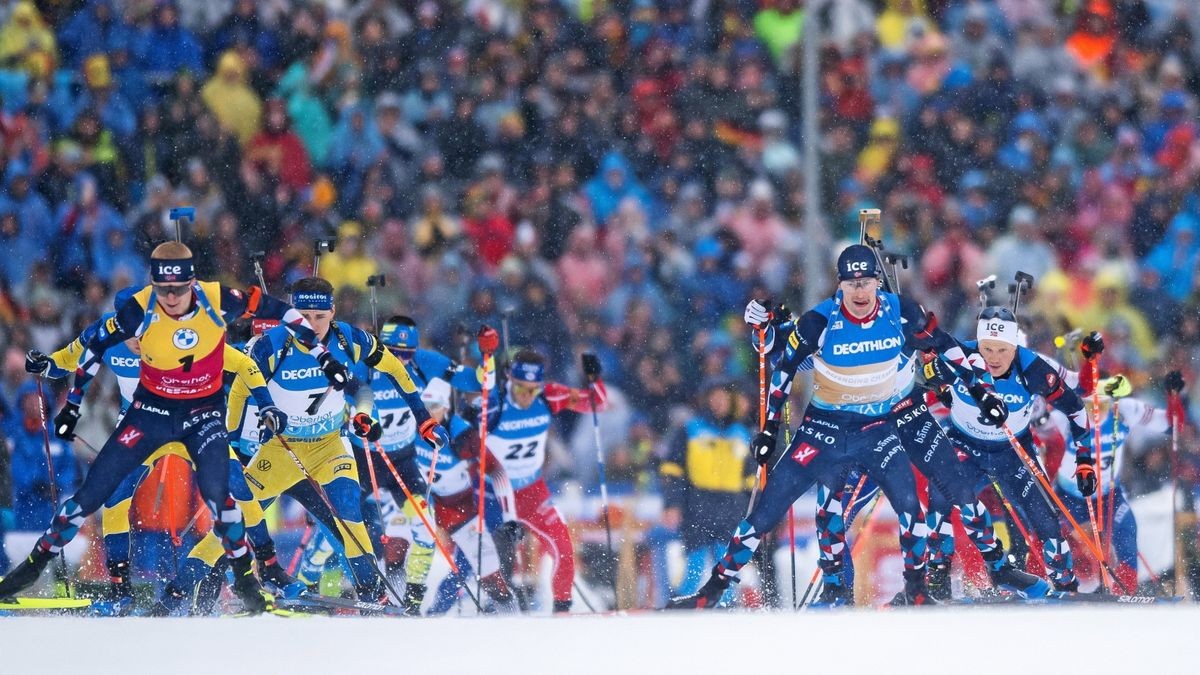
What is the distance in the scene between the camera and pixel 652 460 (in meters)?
9.12

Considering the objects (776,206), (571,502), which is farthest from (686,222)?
(571,502)

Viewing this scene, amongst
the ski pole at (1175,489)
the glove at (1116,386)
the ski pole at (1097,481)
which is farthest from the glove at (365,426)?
the ski pole at (1175,489)

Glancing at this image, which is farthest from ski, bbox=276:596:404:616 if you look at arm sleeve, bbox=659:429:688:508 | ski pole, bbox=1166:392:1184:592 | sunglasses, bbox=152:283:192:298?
Answer: ski pole, bbox=1166:392:1184:592

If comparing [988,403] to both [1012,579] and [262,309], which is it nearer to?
[1012,579]

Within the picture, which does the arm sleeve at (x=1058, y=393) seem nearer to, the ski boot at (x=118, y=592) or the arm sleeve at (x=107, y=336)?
the arm sleeve at (x=107, y=336)

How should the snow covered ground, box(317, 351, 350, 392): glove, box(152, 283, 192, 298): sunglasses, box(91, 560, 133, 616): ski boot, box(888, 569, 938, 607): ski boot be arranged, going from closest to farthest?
1. the snow covered ground
2. box(152, 283, 192, 298): sunglasses
3. box(317, 351, 350, 392): glove
4. box(888, 569, 938, 607): ski boot
5. box(91, 560, 133, 616): ski boot

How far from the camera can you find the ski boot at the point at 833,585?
7324 mm

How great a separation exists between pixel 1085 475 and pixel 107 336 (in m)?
4.09

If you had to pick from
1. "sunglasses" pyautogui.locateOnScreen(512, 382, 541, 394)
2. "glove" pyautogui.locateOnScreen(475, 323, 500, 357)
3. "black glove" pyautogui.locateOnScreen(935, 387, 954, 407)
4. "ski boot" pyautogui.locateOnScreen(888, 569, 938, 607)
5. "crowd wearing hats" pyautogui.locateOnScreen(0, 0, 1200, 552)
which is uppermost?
"crowd wearing hats" pyautogui.locateOnScreen(0, 0, 1200, 552)

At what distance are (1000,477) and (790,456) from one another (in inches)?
44.2

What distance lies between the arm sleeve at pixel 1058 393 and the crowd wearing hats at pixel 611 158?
7.48 feet

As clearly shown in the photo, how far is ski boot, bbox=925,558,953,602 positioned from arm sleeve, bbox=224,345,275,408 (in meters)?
2.89

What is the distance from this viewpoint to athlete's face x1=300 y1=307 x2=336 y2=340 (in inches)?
287

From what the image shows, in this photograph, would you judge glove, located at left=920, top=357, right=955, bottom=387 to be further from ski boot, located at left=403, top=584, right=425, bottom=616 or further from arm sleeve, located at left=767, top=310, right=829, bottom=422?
ski boot, located at left=403, top=584, right=425, bottom=616
